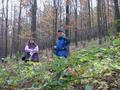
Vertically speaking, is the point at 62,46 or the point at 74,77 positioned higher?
the point at 62,46

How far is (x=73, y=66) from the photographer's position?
628cm

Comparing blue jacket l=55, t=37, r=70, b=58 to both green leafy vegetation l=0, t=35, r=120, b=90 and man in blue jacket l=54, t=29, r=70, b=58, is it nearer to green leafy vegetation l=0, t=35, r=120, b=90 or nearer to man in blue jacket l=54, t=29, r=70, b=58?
man in blue jacket l=54, t=29, r=70, b=58

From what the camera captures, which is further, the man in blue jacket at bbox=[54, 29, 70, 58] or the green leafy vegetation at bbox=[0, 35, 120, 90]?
the man in blue jacket at bbox=[54, 29, 70, 58]

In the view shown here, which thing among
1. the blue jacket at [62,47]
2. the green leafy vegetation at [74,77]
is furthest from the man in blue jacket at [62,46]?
the green leafy vegetation at [74,77]

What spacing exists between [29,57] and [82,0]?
3070 cm

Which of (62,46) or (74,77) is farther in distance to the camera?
(62,46)

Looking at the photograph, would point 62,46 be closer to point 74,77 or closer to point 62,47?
point 62,47

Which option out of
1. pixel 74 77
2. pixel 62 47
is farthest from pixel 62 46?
pixel 74 77

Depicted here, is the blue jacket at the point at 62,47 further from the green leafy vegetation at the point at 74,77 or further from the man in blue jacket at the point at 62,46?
the green leafy vegetation at the point at 74,77

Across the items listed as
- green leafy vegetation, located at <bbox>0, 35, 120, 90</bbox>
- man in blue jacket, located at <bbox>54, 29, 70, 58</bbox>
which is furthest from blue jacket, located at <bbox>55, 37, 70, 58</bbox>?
green leafy vegetation, located at <bbox>0, 35, 120, 90</bbox>

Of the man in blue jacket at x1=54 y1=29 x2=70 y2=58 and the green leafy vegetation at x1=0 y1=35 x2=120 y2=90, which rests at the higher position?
the man in blue jacket at x1=54 y1=29 x2=70 y2=58

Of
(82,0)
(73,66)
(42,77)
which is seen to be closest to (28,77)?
(42,77)

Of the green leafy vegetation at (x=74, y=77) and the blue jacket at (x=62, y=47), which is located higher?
the blue jacket at (x=62, y=47)

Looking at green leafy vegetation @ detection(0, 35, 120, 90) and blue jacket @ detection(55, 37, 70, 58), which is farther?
blue jacket @ detection(55, 37, 70, 58)
